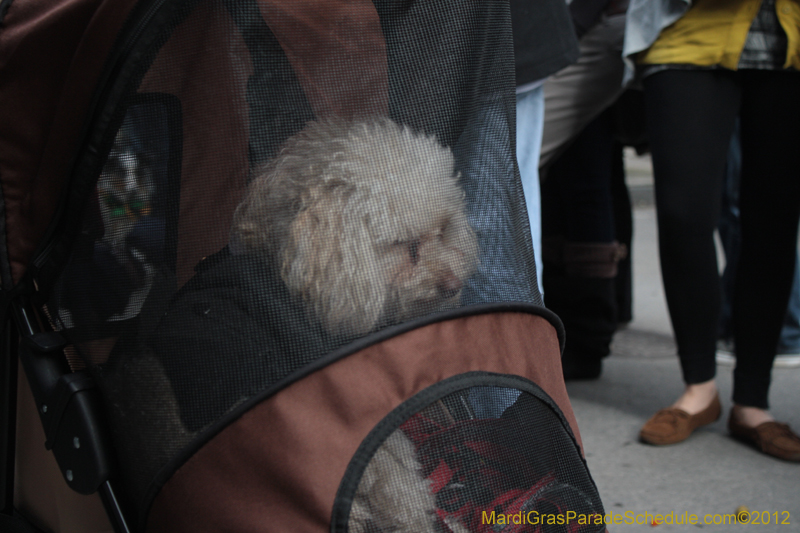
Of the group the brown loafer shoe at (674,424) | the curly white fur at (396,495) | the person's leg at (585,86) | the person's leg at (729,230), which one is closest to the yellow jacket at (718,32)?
the person's leg at (585,86)

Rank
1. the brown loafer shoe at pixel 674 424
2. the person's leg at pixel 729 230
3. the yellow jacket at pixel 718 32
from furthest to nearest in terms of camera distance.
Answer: the person's leg at pixel 729 230, the brown loafer shoe at pixel 674 424, the yellow jacket at pixel 718 32

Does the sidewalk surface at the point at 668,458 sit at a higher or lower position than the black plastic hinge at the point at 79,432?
lower

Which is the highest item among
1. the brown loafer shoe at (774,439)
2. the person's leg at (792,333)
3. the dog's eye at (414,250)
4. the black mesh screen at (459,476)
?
the dog's eye at (414,250)

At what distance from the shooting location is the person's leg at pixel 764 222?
6.41 feet

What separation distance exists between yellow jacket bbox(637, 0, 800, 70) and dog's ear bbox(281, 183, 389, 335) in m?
1.48

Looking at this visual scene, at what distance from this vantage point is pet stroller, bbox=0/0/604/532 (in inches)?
32.8

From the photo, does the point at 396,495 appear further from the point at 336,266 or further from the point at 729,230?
the point at 729,230

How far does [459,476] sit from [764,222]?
1.64 meters

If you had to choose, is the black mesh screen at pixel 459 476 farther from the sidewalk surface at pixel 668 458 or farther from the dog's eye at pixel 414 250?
the sidewalk surface at pixel 668 458

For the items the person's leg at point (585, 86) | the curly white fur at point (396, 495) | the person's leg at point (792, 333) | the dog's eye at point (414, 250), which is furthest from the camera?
the person's leg at point (792, 333)

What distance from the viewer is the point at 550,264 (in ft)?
9.43

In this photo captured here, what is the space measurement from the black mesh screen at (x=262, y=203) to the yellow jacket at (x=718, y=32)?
1.27 metres

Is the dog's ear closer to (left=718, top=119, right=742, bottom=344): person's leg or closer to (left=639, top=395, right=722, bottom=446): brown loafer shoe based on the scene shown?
(left=639, top=395, right=722, bottom=446): brown loafer shoe

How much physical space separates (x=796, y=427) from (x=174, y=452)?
2.16 m
